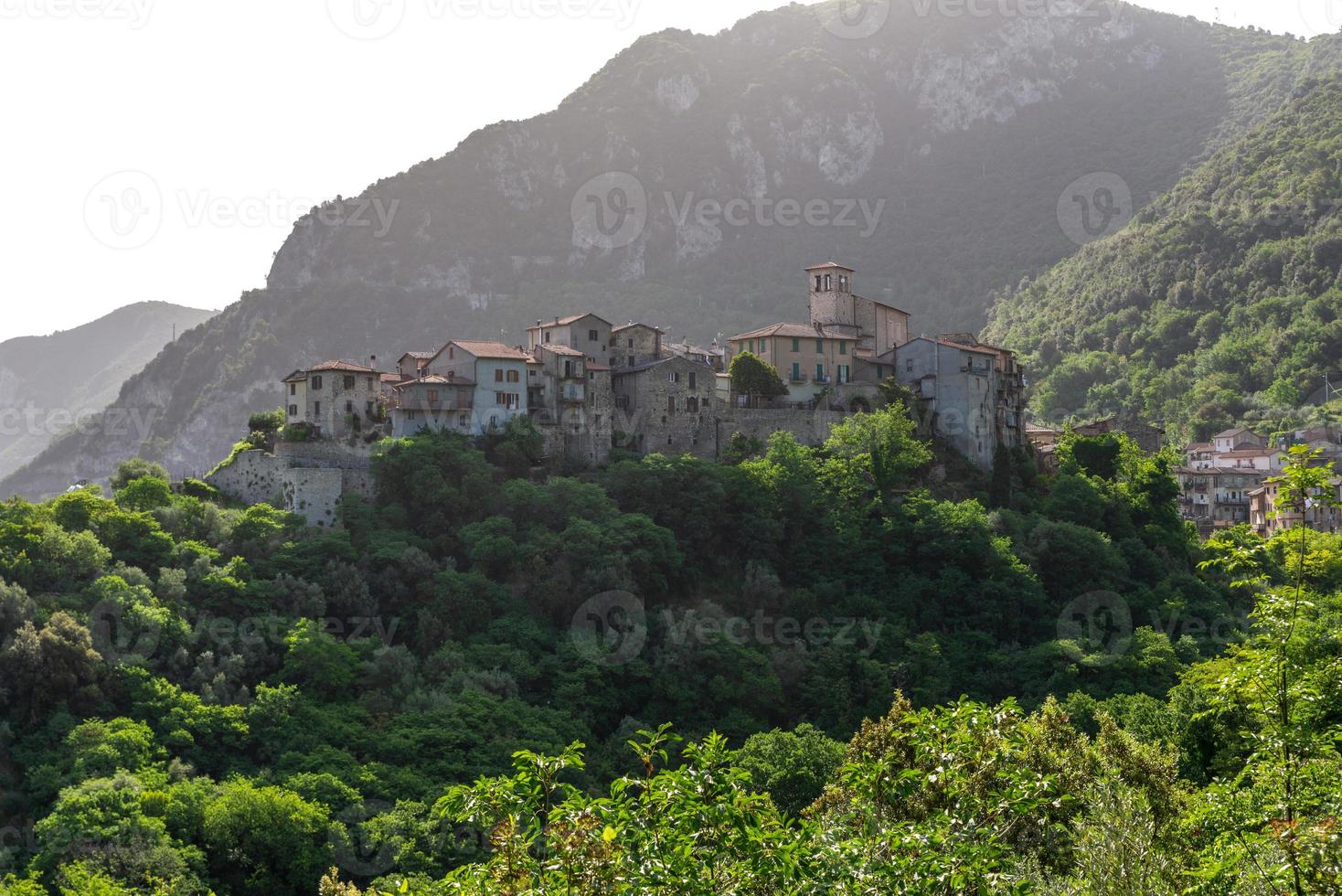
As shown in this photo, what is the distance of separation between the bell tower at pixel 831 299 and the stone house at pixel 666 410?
A: 36.6ft

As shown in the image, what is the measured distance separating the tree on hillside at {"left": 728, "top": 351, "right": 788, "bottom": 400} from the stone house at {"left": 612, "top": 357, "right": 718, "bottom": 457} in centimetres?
246

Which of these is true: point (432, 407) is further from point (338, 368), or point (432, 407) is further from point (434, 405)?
point (338, 368)

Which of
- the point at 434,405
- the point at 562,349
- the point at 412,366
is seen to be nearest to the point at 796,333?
the point at 562,349

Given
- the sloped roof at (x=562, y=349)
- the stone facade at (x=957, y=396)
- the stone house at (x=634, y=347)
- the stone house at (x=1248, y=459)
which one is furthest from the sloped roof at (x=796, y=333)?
the stone house at (x=1248, y=459)

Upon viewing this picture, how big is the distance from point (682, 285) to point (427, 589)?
133 meters

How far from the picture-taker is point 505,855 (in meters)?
18.5

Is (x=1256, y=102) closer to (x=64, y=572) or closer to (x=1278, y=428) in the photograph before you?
(x=1278, y=428)

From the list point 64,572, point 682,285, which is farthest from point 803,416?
point 682,285

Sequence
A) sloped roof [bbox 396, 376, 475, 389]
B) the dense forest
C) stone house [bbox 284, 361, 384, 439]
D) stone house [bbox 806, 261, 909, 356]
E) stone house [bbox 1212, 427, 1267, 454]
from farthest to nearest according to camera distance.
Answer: stone house [bbox 1212, 427, 1267, 454], stone house [bbox 806, 261, 909, 356], sloped roof [bbox 396, 376, 475, 389], stone house [bbox 284, 361, 384, 439], the dense forest

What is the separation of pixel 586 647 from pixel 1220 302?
96212 mm

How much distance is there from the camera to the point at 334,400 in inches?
2640

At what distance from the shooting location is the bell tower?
3209 inches

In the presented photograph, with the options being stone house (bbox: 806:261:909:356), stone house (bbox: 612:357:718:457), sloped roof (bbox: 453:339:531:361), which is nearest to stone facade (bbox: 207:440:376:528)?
sloped roof (bbox: 453:339:531:361)

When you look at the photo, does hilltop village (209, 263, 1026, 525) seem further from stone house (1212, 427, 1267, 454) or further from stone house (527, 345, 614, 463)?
stone house (1212, 427, 1267, 454)
